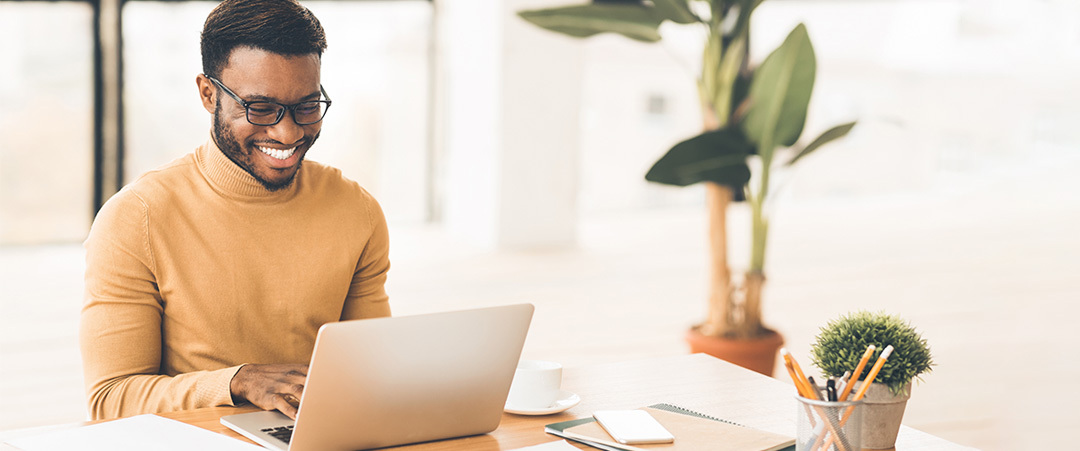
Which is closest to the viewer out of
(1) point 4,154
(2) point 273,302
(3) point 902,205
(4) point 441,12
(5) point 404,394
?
(5) point 404,394

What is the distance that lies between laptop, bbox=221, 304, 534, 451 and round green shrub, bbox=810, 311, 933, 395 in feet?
1.21

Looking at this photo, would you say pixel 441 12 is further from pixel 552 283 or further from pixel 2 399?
pixel 2 399

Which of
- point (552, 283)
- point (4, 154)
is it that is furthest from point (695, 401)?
point (4, 154)

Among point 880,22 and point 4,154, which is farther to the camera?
point 880,22

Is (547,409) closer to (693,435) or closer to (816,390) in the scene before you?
(693,435)

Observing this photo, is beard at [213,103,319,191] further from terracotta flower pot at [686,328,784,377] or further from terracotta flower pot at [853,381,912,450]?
terracotta flower pot at [686,328,784,377]

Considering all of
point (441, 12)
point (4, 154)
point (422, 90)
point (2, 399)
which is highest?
point (441, 12)

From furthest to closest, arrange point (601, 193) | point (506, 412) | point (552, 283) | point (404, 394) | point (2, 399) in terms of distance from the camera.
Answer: point (601, 193)
point (552, 283)
point (2, 399)
point (506, 412)
point (404, 394)

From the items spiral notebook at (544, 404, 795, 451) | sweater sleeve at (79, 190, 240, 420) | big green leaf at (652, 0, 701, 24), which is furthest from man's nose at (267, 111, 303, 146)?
big green leaf at (652, 0, 701, 24)

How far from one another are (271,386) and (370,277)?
467 mm

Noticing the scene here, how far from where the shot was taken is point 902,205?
8758 millimetres

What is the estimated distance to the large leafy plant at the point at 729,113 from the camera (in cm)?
294

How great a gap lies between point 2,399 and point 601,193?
4.87 meters

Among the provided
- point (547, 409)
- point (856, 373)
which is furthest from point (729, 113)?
point (856, 373)
